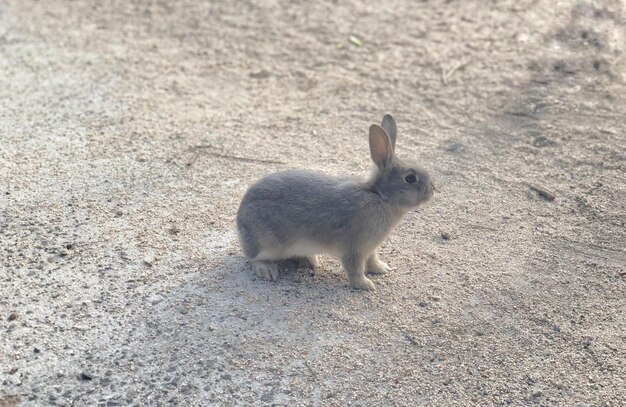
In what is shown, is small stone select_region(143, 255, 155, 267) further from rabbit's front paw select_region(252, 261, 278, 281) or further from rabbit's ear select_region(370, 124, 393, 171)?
rabbit's ear select_region(370, 124, 393, 171)

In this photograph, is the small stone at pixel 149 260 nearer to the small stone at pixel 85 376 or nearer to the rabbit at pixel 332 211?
the rabbit at pixel 332 211

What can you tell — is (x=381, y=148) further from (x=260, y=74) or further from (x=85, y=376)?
(x=260, y=74)

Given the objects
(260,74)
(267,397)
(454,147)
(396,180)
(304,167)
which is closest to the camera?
(267,397)

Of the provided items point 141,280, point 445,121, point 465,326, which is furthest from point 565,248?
point 141,280

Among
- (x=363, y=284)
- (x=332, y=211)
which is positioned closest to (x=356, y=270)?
(x=363, y=284)

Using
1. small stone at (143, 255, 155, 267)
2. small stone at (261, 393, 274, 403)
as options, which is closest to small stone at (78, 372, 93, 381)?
small stone at (261, 393, 274, 403)

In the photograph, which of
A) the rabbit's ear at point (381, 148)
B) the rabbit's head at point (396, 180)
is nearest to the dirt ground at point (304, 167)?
the rabbit's head at point (396, 180)

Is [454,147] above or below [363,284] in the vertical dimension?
above
